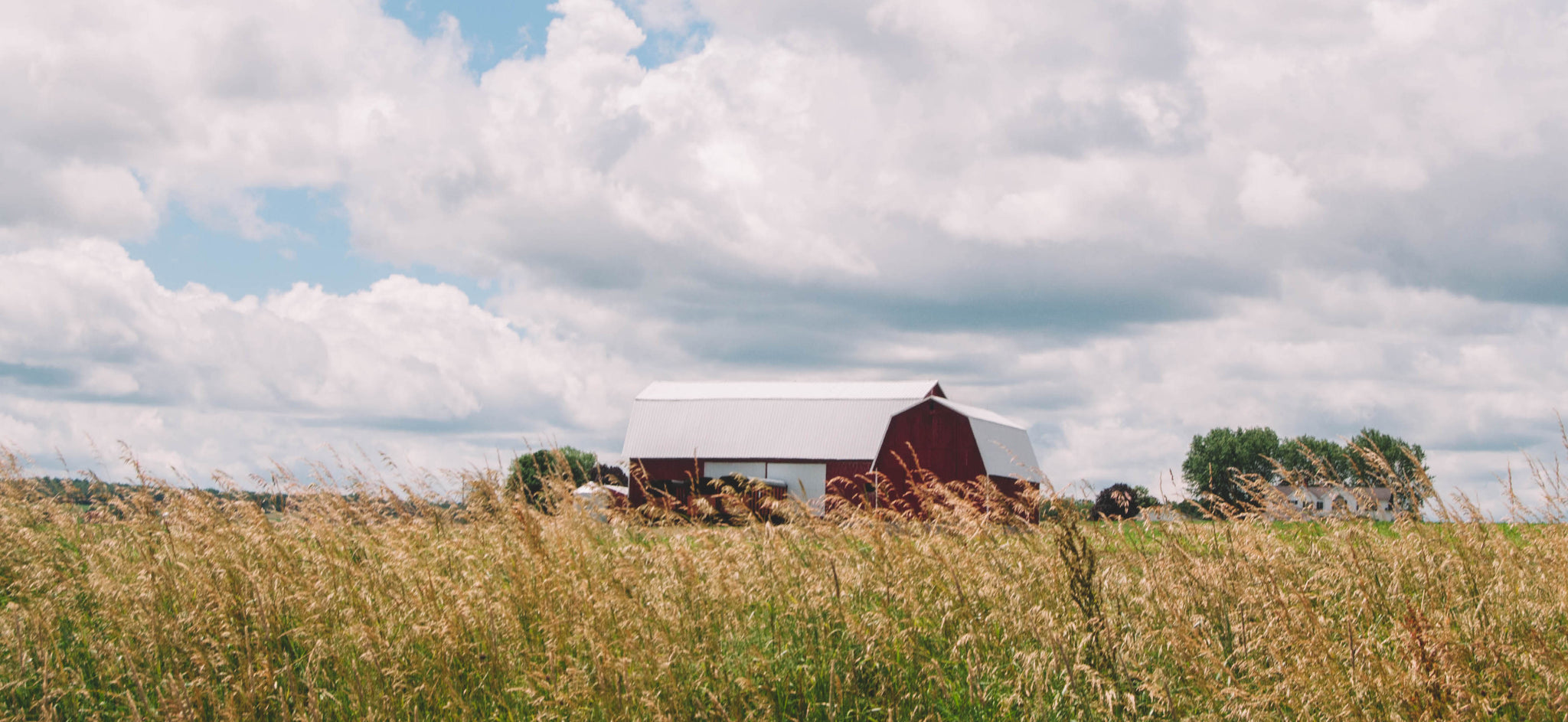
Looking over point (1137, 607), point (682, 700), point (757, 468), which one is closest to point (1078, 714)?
point (1137, 607)

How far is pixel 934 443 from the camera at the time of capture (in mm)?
38656

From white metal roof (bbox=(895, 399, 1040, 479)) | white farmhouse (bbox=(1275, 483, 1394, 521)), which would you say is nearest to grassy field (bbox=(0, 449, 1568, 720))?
white farmhouse (bbox=(1275, 483, 1394, 521))

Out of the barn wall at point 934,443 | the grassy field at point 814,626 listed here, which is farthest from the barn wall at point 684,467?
→ the grassy field at point 814,626

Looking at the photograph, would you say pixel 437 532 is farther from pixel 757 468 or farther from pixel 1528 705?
pixel 757 468

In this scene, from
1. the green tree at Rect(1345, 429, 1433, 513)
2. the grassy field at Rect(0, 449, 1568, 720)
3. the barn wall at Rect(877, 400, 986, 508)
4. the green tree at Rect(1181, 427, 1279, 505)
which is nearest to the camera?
the grassy field at Rect(0, 449, 1568, 720)

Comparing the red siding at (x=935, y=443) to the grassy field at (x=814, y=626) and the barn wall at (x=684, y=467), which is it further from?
the grassy field at (x=814, y=626)

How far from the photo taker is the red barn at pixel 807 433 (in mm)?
38656

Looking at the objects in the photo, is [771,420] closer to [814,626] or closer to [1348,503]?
[1348,503]

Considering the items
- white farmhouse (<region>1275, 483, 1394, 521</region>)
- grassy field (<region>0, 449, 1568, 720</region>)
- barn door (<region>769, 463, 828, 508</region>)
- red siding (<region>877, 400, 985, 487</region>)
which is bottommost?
grassy field (<region>0, 449, 1568, 720</region>)

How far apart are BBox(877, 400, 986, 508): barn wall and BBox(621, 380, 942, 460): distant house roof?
59 centimetres

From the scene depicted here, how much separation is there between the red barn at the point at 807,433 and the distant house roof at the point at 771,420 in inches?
1.7

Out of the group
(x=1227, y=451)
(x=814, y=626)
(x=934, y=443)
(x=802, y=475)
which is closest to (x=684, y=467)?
(x=802, y=475)

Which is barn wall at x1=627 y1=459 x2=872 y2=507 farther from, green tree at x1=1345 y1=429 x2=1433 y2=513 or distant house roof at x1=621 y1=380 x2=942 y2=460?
green tree at x1=1345 y1=429 x2=1433 y2=513

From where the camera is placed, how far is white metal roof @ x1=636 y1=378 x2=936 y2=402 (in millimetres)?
40656
